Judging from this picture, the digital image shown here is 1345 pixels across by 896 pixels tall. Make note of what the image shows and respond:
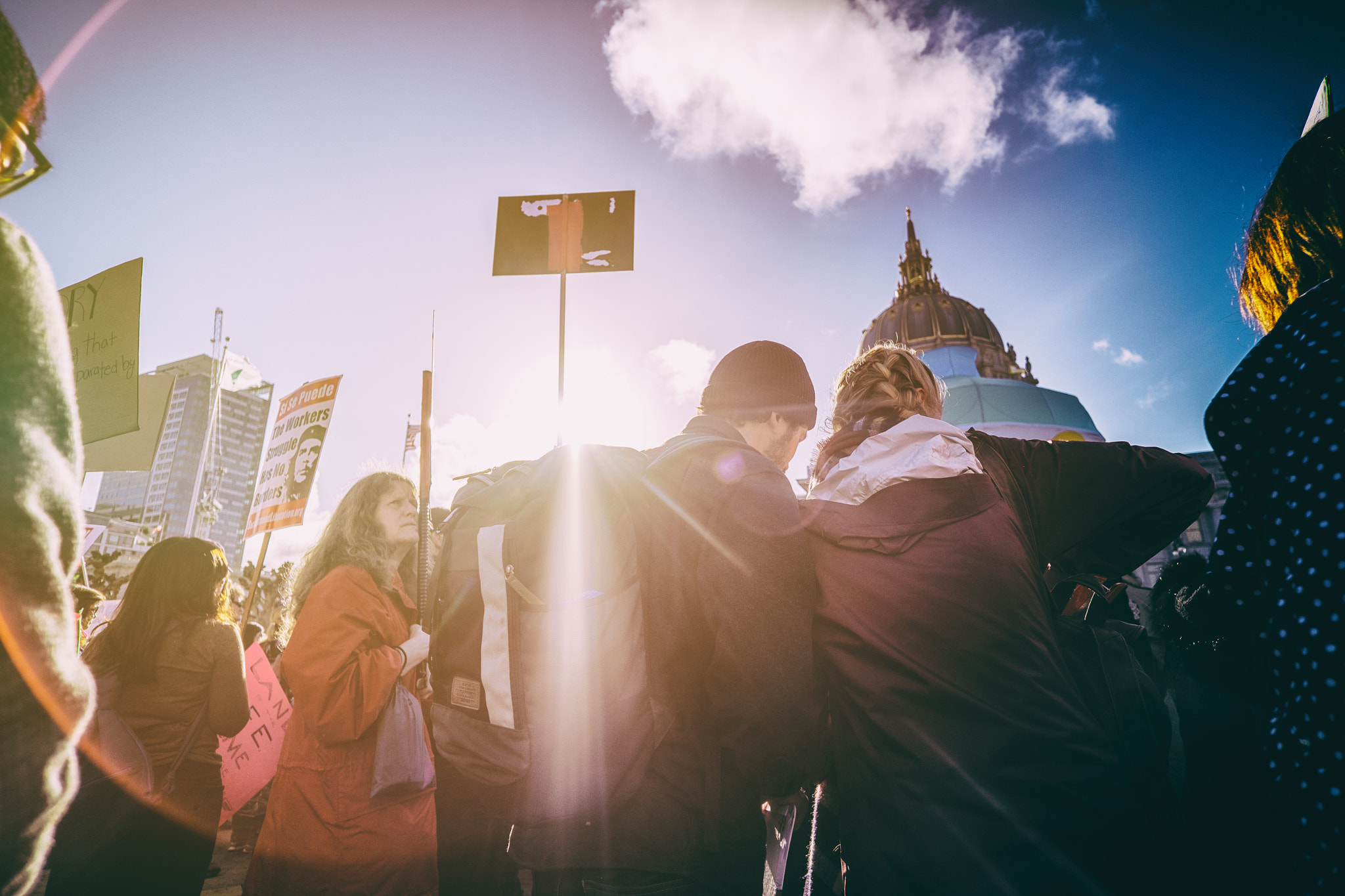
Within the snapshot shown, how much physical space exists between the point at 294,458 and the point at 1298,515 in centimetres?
687

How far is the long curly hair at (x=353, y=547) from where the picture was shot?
2.84 meters

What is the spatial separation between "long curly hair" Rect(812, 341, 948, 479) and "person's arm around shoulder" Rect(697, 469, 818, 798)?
40 centimetres

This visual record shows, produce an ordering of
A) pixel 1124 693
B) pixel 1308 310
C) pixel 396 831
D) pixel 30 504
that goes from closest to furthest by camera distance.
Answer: pixel 30 504 < pixel 1308 310 < pixel 1124 693 < pixel 396 831

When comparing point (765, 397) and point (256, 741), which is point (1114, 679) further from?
point (256, 741)

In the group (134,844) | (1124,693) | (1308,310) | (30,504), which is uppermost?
(1308,310)

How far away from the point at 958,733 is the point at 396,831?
2.25 metres

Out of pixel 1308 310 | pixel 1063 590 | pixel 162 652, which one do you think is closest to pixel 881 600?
pixel 1063 590

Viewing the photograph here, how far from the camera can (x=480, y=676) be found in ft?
5.90

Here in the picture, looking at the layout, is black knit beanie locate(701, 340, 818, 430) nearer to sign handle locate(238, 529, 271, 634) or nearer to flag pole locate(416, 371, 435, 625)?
flag pole locate(416, 371, 435, 625)

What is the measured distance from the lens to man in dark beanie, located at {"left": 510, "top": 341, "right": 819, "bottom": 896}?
4.92 feet

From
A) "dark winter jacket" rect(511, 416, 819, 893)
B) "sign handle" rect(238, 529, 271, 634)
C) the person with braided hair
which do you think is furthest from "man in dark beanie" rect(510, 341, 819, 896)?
"sign handle" rect(238, 529, 271, 634)

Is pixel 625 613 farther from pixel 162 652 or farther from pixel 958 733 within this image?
pixel 162 652

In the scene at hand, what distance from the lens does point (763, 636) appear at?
1.51 meters

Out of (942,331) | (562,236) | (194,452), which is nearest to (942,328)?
(942,331)
